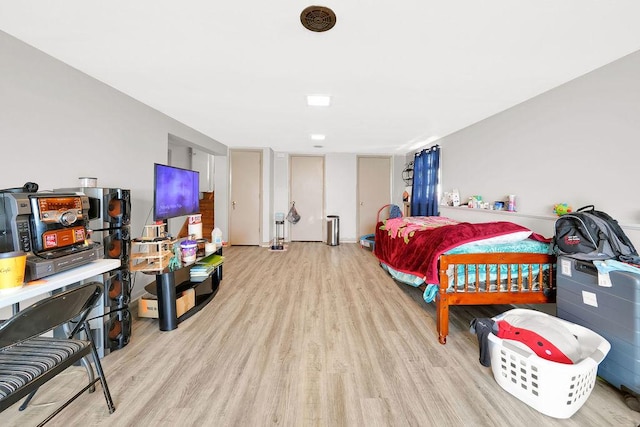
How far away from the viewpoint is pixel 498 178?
3.05 m

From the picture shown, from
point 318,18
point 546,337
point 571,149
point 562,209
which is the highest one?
point 318,18

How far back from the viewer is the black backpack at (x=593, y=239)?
155 centimetres

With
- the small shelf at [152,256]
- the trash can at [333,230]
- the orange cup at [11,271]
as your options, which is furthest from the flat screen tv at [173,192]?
the trash can at [333,230]

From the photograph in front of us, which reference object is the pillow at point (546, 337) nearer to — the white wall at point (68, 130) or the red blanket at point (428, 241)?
the red blanket at point (428, 241)

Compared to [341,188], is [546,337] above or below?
below

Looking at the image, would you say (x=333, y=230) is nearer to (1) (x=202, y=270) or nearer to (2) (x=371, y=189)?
(2) (x=371, y=189)

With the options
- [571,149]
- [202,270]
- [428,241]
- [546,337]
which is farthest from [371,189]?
[546,337]

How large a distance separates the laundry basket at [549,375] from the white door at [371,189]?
14.9ft

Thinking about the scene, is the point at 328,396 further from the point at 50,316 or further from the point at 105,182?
the point at 105,182

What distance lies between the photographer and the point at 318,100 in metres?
2.60

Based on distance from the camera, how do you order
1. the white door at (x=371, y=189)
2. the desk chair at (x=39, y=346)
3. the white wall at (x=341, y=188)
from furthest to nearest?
the white door at (x=371, y=189)
the white wall at (x=341, y=188)
the desk chair at (x=39, y=346)

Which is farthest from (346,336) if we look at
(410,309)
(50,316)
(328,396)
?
(50,316)

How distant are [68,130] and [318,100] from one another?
2134 mm

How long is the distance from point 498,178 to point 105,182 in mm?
4255
